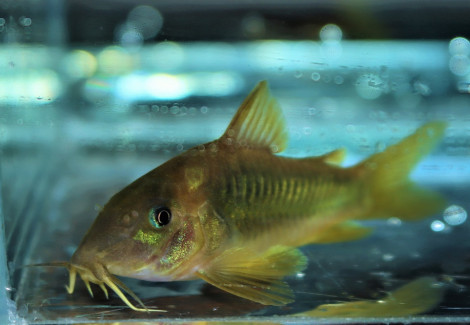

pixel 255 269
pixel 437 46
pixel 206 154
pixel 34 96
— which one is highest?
pixel 437 46

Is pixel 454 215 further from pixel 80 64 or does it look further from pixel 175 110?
pixel 80 64

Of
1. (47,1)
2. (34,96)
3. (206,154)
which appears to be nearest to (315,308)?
(206,154)

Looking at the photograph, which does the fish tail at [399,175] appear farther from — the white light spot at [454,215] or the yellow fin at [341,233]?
the white light spot at [454,215]

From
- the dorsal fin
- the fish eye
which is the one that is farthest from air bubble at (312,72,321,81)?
the fish eye

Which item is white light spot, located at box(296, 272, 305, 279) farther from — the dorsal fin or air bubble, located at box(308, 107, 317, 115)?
air bubble, located at box(308, 107, 317, 115)

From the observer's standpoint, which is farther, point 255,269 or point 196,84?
point 196,84

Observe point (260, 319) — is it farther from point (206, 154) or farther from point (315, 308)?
point (206, 154)

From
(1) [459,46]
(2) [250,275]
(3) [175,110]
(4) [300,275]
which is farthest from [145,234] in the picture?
(1) [459,46]
